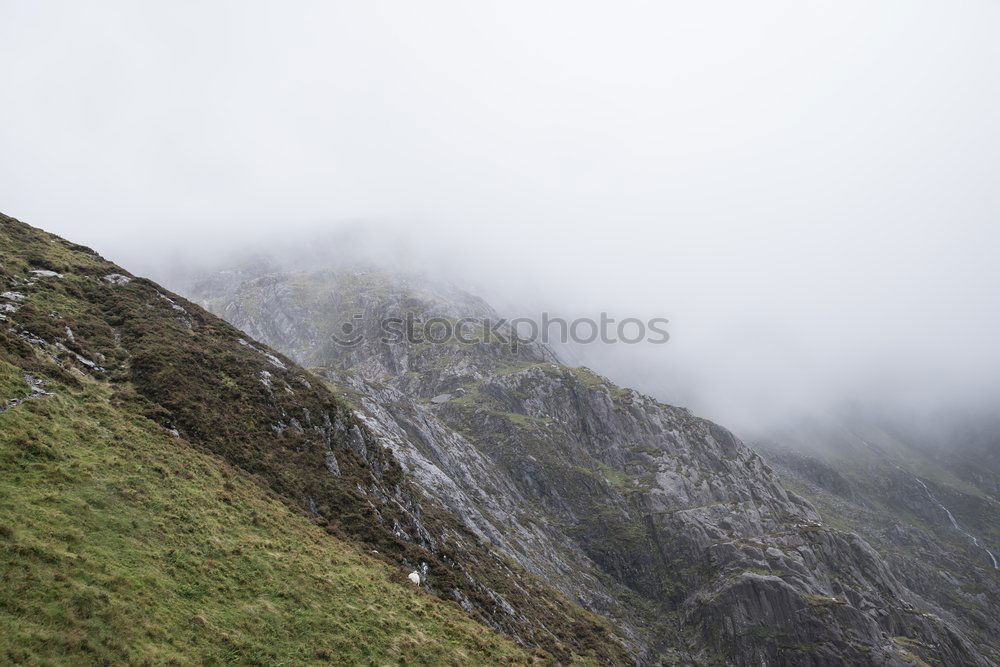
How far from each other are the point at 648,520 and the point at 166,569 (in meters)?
111

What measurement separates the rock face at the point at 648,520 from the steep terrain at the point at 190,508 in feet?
113

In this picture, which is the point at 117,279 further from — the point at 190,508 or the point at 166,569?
the point at 166,569

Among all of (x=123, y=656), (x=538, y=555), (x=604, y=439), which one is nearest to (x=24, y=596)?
(x=123, y=656)

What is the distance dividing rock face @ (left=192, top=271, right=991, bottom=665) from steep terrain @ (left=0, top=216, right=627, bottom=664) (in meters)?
34.6

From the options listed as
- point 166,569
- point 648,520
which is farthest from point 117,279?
point 648,520

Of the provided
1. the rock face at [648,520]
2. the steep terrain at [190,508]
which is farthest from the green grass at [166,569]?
the rock face at [648,520]

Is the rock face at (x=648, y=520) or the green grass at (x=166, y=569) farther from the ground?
the green grass at (x=166, y=569)

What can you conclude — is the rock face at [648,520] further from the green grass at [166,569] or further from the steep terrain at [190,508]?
the green grass at [166,569]

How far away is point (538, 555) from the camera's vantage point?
8762cm

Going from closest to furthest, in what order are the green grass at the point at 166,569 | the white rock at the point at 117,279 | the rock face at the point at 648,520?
1. the green grass at the point at 166,569
2. the white rock at the point at 117,279
3. the rock face at the point at 648,520

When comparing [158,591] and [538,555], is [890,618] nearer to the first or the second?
[538,555]

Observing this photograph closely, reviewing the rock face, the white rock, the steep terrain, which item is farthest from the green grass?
the rock face

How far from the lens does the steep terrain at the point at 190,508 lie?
18.3m

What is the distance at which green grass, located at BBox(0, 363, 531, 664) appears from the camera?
661 inches
